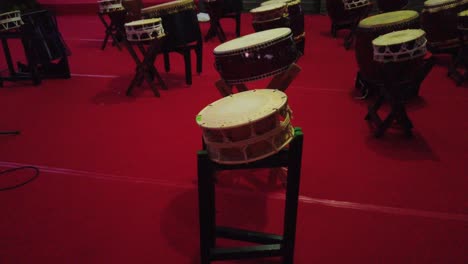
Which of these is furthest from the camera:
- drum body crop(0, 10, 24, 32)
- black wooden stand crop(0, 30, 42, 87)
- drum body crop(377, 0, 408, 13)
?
drum body crop(377, 0, 408, 13)

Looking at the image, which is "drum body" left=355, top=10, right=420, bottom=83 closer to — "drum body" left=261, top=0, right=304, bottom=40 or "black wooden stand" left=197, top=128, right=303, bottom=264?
"drum body" left=261, top=0, right=304, bottom=40

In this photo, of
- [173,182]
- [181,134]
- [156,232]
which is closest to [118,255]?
[156,232]

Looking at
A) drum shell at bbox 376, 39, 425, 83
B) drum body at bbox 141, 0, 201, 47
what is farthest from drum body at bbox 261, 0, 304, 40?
drum shell at bbox 376, 39, 425, 83

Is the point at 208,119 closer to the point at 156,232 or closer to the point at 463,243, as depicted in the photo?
the point at 156,232

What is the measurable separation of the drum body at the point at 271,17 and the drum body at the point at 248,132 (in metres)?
2.28

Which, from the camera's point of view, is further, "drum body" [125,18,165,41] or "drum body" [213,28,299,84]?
Answer: "drum body" [125,18,165,41]

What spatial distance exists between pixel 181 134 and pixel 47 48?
215 cm

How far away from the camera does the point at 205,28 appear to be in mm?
6629

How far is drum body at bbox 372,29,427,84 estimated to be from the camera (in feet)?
7.98

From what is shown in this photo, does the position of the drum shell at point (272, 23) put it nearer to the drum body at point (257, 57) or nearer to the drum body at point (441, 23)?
the drum body at point (441, 23)

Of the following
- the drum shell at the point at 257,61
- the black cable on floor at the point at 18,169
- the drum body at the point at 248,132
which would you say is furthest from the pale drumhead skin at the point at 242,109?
the black cable on floor at the point at 18,169

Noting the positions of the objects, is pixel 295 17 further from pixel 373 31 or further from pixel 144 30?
pixel 144 30

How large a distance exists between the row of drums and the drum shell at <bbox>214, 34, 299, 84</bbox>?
1.09 meters

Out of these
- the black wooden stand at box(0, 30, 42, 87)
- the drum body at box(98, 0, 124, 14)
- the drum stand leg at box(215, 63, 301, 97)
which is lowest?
the black wooden stand at box(0, 30, 42, 87)
